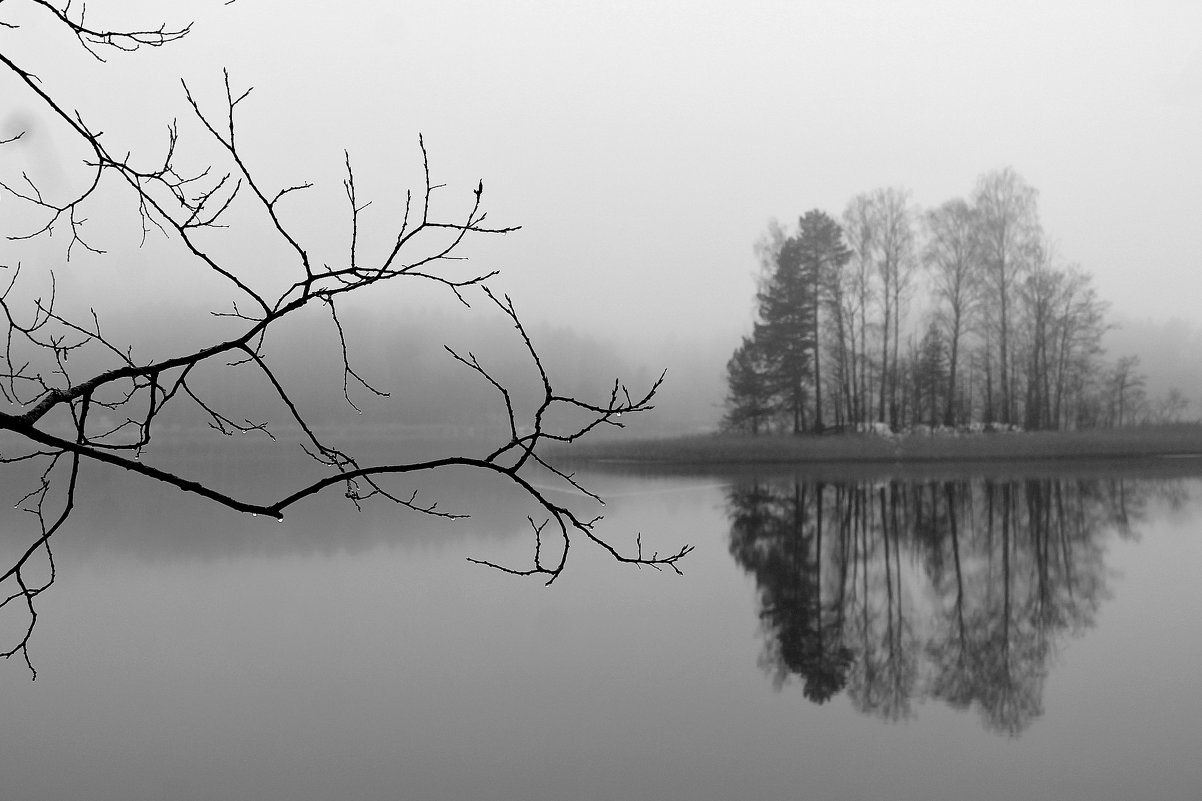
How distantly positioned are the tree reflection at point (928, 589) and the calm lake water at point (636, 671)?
0.05 meters

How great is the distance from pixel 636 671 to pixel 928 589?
13.2 feet

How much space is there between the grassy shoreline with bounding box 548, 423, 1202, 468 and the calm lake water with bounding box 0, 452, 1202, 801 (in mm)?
15807

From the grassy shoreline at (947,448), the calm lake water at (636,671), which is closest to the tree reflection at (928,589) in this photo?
the calm lake water at (636,671)

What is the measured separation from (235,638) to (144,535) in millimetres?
8257

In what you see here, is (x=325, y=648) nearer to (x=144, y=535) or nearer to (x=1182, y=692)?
(x=1182, y=692)

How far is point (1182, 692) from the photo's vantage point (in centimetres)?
581

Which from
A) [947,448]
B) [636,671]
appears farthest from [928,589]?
[947,448]

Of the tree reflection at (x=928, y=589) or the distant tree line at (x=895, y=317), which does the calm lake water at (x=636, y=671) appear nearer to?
the tree reflection at (x=928, y=589)

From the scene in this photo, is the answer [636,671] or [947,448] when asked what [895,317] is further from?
[636,671]

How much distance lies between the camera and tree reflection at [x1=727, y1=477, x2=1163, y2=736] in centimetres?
621

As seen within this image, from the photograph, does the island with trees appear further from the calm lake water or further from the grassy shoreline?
the calm lake water

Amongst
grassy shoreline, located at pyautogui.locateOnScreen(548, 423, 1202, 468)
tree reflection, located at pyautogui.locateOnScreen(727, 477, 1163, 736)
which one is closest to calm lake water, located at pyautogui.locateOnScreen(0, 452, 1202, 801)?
tree reflection, located at pyautogui.locateOnScreen(727, 477, 1163, 736)

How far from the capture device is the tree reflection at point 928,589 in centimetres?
621

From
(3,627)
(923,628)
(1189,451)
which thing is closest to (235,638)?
(3,627)
